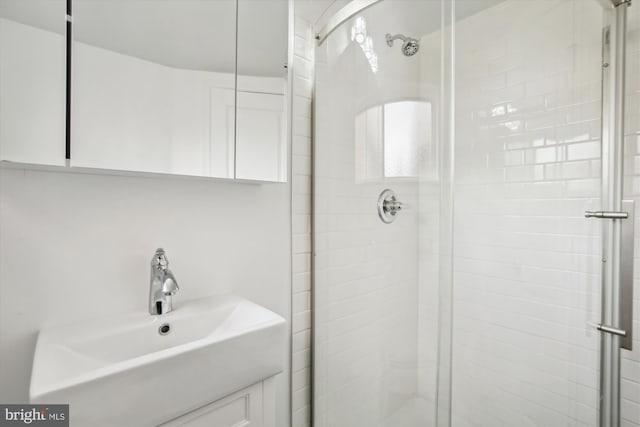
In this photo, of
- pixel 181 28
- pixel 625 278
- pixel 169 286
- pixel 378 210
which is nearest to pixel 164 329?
pixel 169 286

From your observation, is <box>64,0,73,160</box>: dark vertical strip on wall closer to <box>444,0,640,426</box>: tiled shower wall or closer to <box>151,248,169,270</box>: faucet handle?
<box>151,248,169,270</box>: faucet handle

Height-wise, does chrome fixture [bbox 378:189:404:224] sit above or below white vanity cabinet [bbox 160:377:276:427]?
above

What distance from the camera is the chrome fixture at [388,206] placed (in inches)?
41.6

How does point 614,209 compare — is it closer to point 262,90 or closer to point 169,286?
point 262,90

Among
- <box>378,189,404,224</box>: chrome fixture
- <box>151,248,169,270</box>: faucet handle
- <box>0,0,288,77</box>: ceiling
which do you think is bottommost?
<box>151,248,169,270</box>: faucet handle

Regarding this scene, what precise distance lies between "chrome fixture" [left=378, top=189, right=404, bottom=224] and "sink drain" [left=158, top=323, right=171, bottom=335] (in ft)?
A: 2.46

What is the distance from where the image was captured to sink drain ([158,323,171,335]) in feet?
2.91

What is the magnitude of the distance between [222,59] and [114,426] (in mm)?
996

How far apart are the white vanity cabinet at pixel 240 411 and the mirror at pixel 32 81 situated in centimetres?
69

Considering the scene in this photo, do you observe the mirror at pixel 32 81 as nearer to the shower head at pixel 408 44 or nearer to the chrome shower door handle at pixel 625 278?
the shower head at pixel 408 44

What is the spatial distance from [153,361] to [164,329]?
0.87ft

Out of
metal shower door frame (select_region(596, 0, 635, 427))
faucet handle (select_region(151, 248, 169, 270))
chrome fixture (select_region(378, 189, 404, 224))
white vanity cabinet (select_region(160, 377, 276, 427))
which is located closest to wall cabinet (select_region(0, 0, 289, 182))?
faucet handle (select_region(151, 248, 169, 270))

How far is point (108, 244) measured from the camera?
89 cm

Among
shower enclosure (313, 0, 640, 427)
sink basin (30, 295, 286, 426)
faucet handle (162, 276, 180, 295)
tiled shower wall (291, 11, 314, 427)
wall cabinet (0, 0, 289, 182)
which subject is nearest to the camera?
sink basin (30, 295, 286, 426)
